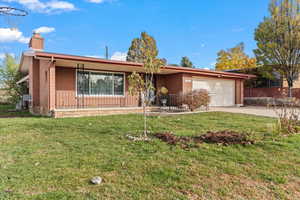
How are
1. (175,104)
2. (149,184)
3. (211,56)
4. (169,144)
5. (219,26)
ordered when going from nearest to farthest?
(149,184), (169,144), (175,104), (219,26), (211,56)

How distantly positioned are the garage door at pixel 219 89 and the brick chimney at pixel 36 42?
383 inches

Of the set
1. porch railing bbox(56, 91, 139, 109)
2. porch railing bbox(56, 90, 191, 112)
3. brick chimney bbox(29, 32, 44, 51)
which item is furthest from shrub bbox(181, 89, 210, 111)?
brick chimney bbox(29, 32, 44, 51)

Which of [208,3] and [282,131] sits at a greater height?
[208,3]

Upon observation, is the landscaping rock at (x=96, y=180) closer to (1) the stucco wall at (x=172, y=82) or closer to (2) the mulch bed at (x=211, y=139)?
(2) the mulch bed at (x=211, y=139)

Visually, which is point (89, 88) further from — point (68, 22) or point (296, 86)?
point (296, 86)

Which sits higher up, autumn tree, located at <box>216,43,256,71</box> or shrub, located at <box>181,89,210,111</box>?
autumn tree, located at <box>216,43,256,71</box>

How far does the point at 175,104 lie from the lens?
1198 centimetres

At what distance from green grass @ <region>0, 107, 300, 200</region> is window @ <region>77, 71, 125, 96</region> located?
6267mm

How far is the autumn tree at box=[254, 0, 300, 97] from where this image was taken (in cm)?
1391

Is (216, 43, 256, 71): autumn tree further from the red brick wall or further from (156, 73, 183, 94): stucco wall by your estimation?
(156, 73, 183, 94): stucco wall

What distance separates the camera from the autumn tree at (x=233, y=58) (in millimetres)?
30283

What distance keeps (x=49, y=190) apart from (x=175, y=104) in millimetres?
9957

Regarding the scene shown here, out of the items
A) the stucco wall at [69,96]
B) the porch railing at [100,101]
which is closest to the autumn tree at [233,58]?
the porch railing at [100,101]

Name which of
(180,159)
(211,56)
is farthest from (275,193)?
(211,56)
